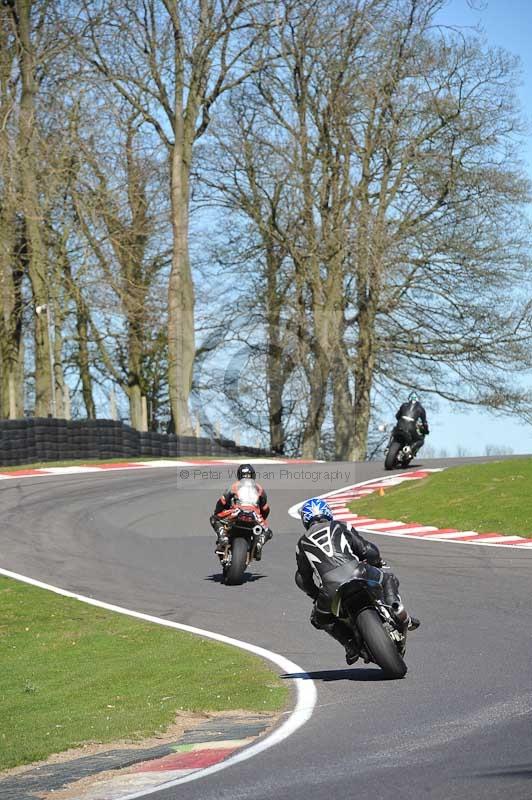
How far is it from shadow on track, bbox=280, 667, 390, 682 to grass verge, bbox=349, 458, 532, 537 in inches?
362

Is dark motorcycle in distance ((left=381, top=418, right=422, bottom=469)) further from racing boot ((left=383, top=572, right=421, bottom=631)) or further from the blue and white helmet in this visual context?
racing boot ((left=383, top=572, right=421, bottom=631))

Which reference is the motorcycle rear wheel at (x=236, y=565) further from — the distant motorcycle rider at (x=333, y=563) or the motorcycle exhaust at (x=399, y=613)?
the motorcycle exhaust at (x=399, y=613)

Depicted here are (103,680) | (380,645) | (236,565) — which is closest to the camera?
(380,645)

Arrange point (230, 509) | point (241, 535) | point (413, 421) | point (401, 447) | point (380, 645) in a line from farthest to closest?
point (401, 447), point (413, 421), point (230, 509), point (241, 535), point (380, 645)

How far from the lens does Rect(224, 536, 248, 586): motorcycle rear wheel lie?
15.1 m

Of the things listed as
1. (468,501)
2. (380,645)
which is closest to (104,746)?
(380,645)

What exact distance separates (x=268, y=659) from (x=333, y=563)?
156 centimetres

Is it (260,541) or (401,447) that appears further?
(401,447)

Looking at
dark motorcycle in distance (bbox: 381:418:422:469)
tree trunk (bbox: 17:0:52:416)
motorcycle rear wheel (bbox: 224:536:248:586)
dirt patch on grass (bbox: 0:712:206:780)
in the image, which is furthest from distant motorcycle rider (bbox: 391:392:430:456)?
dirt patch on grass (bbox: 0:712:206:780)

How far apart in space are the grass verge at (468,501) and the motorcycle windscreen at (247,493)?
4888 mm

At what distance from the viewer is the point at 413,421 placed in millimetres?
28781

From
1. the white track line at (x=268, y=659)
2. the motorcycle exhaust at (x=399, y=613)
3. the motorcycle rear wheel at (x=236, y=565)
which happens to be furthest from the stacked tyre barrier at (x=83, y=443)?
the motorcycle exhaust at (x=399, y=613)

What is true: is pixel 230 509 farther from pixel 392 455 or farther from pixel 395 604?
pixel 392 455

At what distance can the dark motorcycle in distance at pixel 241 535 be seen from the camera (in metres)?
15.2
